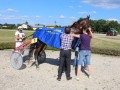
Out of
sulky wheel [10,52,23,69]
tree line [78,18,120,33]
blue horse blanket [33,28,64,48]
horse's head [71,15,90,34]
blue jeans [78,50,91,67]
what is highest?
horse's head [71,15,90,34]

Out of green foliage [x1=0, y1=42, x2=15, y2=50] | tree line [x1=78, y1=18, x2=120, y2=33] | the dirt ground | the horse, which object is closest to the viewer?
the dirt ground

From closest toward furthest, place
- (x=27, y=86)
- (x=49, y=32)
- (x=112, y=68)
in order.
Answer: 1. (x=27, y=86)
2. (x=49, y=32)
3. (x=112, y=68)

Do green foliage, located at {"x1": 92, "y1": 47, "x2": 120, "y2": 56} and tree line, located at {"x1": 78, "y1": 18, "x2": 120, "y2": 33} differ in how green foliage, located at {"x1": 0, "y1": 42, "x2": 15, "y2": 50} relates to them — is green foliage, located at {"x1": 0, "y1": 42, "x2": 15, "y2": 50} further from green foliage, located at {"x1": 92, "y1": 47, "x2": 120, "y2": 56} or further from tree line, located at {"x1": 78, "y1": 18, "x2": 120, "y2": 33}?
tree line, located at {"x1": 78, "y1": 18, "x2": 120, "y2": 33}

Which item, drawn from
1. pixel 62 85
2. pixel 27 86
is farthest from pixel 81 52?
pixel 27 86

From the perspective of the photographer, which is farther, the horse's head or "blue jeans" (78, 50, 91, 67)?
the horse's head

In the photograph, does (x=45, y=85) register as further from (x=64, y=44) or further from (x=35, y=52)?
(x=35, y=52)

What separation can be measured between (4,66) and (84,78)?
12.9 feet

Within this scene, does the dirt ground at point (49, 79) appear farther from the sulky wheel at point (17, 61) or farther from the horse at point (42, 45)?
the horse at point (42, 45)

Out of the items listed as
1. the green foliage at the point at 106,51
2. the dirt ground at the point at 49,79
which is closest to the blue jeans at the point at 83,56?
the dirt ground at the point at 49,79

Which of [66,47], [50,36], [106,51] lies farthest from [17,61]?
[106,51]

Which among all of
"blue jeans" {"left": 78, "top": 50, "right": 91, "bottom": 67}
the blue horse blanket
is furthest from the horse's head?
"blue jeans" {"left": 78, "top": 50, "right": 91, "bottom": 67}

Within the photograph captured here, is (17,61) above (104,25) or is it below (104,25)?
above

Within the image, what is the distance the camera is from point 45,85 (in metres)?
9.48

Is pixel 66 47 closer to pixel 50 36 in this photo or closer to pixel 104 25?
pixel 50 36
